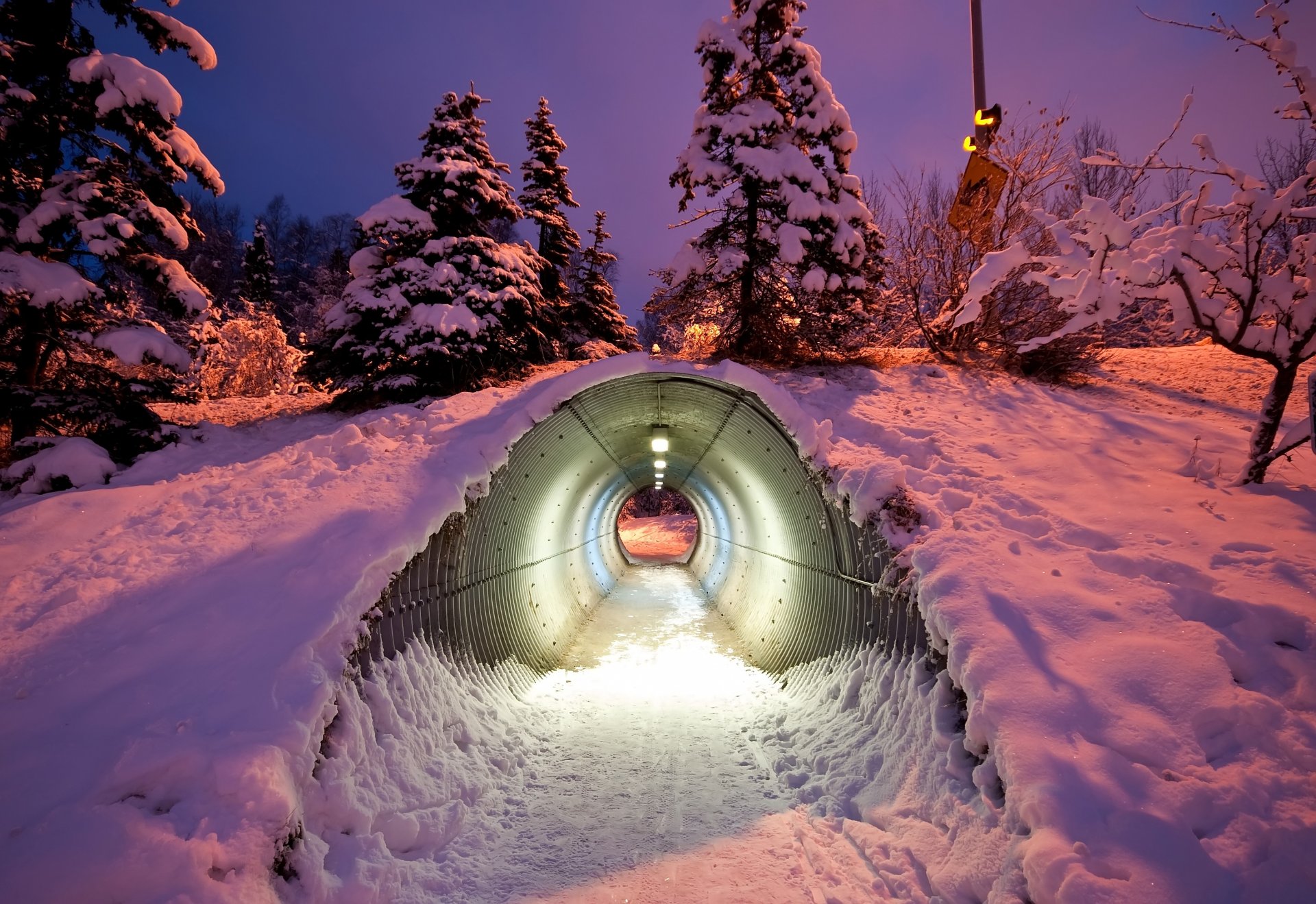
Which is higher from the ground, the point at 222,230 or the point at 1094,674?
the point at 222,230

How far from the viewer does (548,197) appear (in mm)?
20922

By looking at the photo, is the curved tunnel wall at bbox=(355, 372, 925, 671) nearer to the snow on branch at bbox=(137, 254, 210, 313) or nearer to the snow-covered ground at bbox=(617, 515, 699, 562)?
the snow on branch at bbox=(137, 254, 210, 313)

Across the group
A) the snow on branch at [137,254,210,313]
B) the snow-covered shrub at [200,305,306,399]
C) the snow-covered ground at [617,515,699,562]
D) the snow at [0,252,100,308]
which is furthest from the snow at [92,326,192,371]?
the snow-covered shrub at [200,305,306,399]

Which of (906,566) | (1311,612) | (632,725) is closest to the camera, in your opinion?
(1311,612)

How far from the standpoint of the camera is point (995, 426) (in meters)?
7.45

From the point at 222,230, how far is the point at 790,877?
67330 mm

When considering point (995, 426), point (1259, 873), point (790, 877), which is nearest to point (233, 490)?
point (790, 877)

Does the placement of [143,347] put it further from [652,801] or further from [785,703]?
[785,703]

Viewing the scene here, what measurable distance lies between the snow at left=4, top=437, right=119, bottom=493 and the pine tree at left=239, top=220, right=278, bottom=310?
133ft

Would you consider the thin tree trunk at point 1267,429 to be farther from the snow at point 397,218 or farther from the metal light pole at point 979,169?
the snow at point 397,218

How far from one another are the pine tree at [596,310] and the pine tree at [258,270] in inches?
1140

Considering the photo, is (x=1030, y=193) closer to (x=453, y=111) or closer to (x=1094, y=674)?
(x=1094, y=674)

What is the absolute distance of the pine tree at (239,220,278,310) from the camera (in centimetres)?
3994

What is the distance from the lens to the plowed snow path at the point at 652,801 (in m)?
3.51
